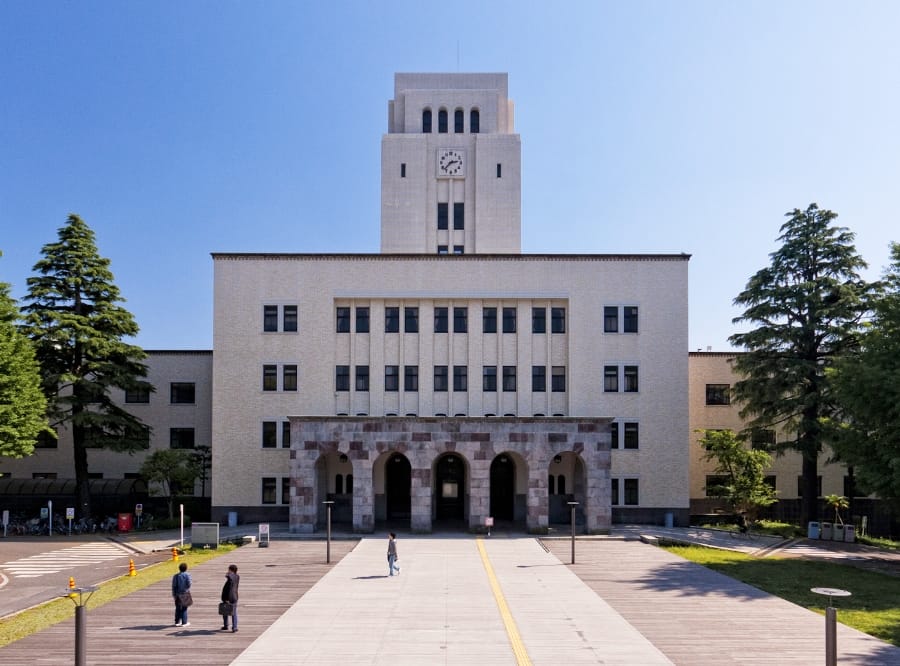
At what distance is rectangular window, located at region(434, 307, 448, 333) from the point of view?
43.6m

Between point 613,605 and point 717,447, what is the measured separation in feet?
68.1

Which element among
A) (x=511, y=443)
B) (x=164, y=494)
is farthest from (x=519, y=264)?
(x=164, y=494)

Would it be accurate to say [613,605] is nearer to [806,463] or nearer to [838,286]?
[806,463]

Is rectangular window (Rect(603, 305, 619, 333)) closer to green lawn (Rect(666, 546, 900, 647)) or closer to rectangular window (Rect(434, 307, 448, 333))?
rectangular window (Rect(434, 307, 448, 333))

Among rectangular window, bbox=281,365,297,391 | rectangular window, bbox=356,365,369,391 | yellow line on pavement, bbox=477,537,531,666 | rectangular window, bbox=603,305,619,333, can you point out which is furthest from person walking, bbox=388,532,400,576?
rectangular window, bbox=603,305,619,333

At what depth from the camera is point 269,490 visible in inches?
1708

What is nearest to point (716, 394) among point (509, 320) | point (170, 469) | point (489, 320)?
point (509, 320)

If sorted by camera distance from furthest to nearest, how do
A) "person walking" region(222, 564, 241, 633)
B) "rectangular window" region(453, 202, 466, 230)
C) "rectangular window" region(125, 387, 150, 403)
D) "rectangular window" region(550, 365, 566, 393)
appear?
"rectangular window" region(453, 202, 466, 230) < "rectangular window" region(125, 387, 150, 403) < "rectangular window" region(550, 365, 566, 393) < "person walking" region(222, 564, 241, 633)

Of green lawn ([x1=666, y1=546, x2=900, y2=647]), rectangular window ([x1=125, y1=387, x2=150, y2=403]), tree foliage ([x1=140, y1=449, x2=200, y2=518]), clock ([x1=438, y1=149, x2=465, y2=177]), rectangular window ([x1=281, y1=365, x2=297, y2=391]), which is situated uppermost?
clock ([x1=438, y1=149, x2=465, y2=177])

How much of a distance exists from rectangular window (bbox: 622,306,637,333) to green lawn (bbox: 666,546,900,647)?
14.1 meters

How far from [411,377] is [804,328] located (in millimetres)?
22674

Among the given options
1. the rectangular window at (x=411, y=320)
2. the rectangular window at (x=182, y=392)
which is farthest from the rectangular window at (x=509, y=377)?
the rectangular window at (x=182, y=392)

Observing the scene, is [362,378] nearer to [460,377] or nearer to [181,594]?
[460,377]

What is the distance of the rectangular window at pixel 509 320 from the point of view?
43656mm
